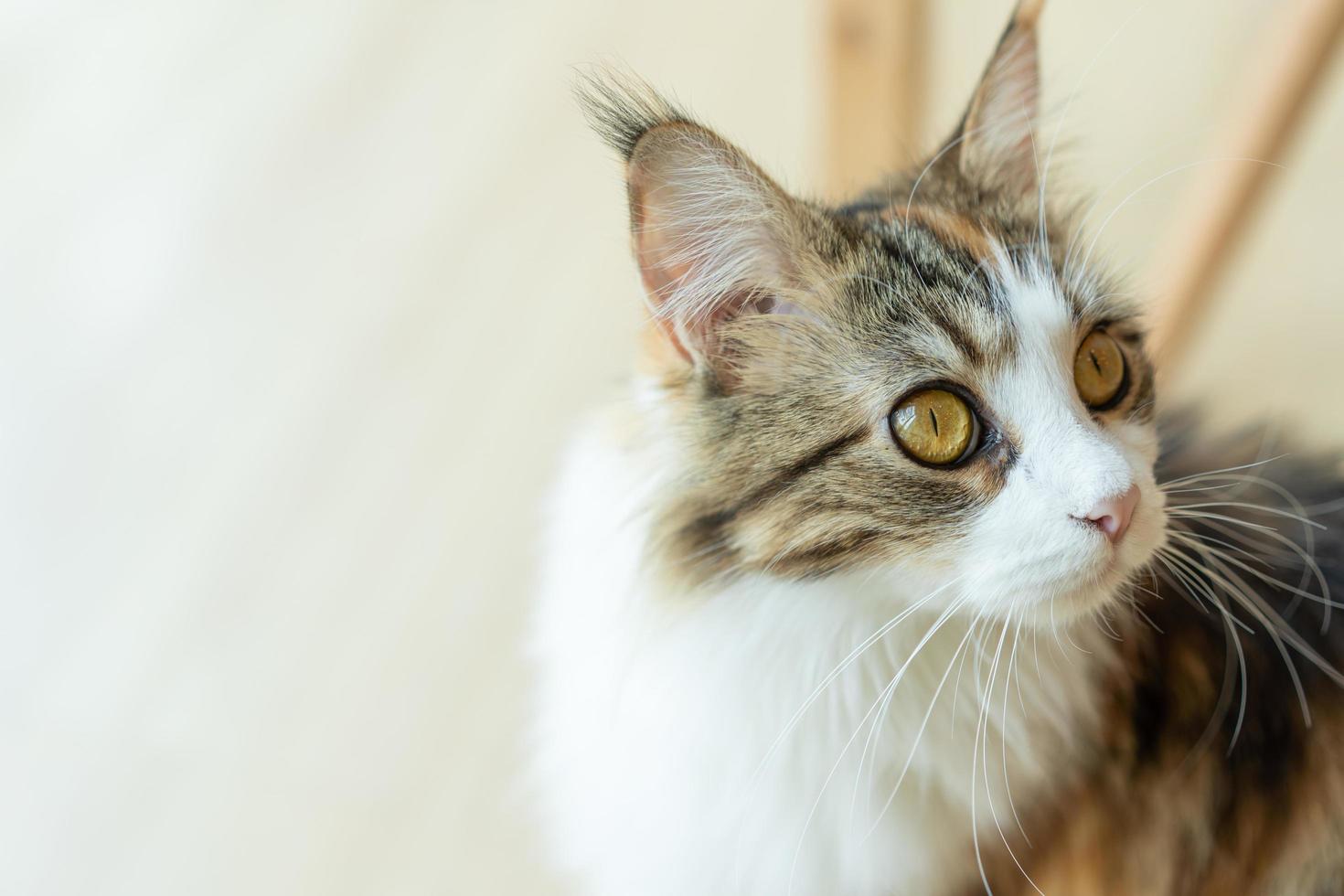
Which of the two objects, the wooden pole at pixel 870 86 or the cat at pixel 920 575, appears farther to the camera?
the wooden pole at pixel 870 86

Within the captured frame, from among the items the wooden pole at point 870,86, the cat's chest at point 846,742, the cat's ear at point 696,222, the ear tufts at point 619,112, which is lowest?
the cat's chest at point 846,742

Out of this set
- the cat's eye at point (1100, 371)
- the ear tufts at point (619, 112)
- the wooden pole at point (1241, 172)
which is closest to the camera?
the ear tufts at point (619, 112)

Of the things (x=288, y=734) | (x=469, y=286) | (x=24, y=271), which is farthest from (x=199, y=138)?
(x=288, y=734)

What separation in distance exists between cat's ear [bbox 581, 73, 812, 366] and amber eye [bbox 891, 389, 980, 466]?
13cm

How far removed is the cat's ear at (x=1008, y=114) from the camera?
956 millimetres

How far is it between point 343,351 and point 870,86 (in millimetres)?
961

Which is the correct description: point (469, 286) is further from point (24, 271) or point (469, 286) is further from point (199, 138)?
point (24, 271)

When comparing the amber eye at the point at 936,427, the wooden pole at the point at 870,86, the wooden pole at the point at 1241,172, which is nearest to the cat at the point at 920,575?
the amber eye at the point at 936,427

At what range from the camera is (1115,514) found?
0.78 m

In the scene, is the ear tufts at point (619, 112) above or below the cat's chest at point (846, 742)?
above

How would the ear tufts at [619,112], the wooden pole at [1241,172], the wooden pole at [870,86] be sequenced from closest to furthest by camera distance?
the ear tufts at [619,112] → the wooden pole at [1241,172] → the wooden pole at [870,86]

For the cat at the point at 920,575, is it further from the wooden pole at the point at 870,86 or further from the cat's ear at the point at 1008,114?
the wooden pole at the point at 870,86

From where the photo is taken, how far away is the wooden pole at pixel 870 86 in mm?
1473

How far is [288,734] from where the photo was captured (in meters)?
1.57
